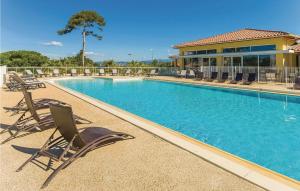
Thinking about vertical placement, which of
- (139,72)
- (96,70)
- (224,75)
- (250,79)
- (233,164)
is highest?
(96,70)

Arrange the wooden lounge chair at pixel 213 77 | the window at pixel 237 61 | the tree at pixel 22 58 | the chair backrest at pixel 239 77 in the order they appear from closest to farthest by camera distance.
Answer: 1. the chair backrest at pixel 239 77
2. the wooden lounge chair at pixel 213 77
3. the window at pixel 237 61
4. the tree at pixel 22 58

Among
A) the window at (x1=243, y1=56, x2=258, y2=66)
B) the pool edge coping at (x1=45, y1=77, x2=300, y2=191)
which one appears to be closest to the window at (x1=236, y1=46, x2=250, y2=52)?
the window at (x1=243, y1=56, x2=258, y2=66)

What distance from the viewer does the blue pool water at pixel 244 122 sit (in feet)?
17.9

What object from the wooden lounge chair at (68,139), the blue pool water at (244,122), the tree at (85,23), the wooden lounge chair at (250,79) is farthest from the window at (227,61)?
the tree at (85,23)

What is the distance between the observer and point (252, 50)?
20047 mm

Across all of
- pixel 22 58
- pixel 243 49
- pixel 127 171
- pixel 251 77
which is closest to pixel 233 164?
pixel 127 171

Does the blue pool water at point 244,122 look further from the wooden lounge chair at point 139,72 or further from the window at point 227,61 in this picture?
the wooden lounge chair at point 139,72

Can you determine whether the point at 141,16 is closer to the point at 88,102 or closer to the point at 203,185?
the point at 88,102

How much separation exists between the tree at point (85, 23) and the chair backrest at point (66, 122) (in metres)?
33.6

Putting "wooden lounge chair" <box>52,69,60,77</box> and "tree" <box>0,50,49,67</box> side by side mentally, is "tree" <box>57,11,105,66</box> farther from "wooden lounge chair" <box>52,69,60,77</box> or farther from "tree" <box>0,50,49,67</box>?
"tree" <box>0,50,49,67</box>

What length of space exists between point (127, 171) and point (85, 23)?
117 ft

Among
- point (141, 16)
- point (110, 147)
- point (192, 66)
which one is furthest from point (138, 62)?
point (110, 147)

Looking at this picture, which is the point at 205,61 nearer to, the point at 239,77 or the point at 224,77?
the point at 224,77

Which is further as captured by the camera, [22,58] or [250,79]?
[22,58]
